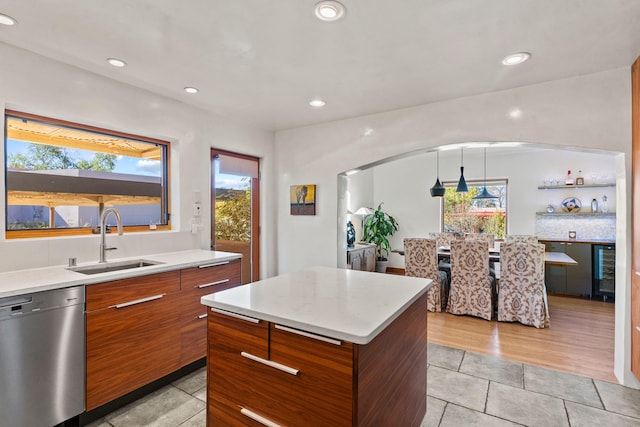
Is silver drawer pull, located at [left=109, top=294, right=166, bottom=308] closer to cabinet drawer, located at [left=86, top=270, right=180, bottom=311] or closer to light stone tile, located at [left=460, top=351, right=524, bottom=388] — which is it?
cabinet drawer, located at [left=86, top=270, right=180, bottom=311]

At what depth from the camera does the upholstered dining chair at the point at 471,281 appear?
390 centimetres

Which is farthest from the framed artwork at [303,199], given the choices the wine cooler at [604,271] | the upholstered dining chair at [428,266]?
the wine cooler at [604,271]

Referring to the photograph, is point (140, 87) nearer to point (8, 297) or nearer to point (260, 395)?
point (8, 297)

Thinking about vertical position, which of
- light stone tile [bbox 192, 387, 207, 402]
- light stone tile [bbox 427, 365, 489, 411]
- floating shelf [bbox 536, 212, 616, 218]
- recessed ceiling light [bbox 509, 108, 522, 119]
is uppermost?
recessed ceiling light [bbox 509, 108, 522, 119]

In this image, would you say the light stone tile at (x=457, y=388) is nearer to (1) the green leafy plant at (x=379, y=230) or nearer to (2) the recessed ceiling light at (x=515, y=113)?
(2) the recessed ceiling light at (x=515, y=113)

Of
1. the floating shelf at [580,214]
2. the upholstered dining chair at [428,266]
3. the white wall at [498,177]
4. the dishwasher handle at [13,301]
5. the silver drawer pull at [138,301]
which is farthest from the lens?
the white wall at [498,177]

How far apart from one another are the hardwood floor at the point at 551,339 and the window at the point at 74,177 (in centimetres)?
327

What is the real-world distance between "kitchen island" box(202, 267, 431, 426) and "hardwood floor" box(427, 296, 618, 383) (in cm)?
182

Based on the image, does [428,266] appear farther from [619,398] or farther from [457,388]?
[619,398]

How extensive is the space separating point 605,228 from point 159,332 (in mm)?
6479

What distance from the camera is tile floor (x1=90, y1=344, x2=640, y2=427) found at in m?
2.01

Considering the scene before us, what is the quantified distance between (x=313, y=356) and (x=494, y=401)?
1824mm

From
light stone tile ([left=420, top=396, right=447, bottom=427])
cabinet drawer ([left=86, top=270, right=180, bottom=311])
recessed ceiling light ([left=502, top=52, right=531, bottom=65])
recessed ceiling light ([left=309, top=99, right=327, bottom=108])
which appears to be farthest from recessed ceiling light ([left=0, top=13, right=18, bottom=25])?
light stone tile ([left=420, top=396, right=447, bottom=427])

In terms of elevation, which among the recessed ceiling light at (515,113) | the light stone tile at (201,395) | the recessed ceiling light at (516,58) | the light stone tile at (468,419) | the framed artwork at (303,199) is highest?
the recessed ceiling light at (516,58)
